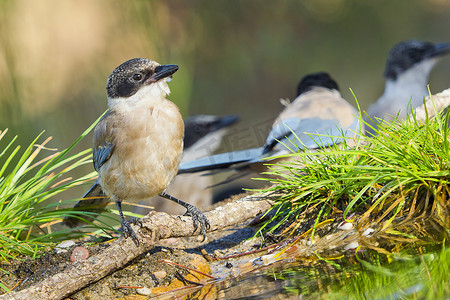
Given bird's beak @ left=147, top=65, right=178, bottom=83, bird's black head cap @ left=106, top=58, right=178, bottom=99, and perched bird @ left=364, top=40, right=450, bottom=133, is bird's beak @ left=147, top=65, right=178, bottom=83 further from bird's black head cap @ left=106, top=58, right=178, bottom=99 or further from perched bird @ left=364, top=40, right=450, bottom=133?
perched bird @ left=364, top=40, right=450, bottom=133

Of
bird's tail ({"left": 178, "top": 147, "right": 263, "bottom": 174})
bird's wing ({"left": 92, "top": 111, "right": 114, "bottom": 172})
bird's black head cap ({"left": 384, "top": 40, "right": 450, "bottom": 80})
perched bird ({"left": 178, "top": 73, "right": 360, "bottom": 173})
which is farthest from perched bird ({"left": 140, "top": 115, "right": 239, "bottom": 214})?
bird's wing ({"left": 92, "top": 111, "right": 114, "bottom": 172})

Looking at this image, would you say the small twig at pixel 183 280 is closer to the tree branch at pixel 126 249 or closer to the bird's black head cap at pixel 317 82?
the tree branch at pixel 126 249

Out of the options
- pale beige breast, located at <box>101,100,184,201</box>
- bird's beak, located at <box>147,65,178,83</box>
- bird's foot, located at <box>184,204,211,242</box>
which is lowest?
bird's foot, located at <box>184,204,211,242</box>

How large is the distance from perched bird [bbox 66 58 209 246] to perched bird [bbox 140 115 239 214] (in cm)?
223

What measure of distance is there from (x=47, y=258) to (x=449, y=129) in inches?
90.8

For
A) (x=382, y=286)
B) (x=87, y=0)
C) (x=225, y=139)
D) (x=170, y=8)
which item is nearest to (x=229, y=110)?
(x=225, y=139)

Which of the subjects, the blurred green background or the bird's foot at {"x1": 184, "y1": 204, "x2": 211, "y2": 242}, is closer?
the bird's foot at {"x1": 184, "y1": 204, "x2": 211, "y2": 242}

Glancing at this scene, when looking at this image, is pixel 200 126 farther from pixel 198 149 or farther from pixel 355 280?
pixel 355 280

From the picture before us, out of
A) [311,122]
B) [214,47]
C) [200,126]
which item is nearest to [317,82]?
[311,122]

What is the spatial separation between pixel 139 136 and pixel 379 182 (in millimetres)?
1371

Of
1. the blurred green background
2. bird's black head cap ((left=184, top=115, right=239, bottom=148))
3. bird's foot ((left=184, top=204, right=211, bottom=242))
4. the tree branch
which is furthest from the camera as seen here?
the blurred green background

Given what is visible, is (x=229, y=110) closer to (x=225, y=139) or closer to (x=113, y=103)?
(x=225, y=139)

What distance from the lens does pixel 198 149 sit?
639cm

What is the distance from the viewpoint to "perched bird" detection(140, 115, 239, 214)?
18.4 feet
